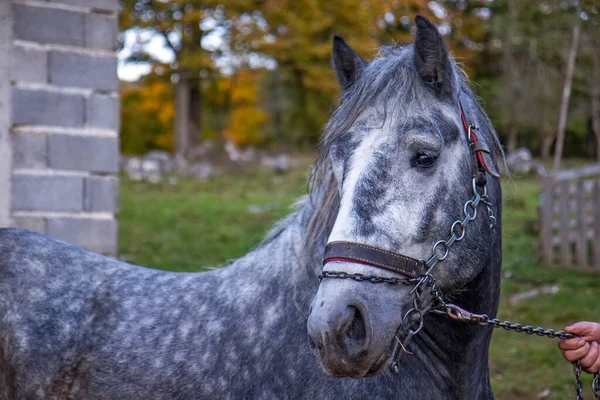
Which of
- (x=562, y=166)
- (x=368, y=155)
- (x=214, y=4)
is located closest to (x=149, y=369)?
(x=368, y=155)

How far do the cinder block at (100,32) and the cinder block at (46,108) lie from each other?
0.49 meters

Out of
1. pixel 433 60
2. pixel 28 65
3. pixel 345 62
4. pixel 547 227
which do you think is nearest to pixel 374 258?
pixel 433 60

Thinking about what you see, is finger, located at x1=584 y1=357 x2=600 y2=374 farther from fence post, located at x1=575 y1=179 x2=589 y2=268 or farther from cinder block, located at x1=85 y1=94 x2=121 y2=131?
fence post, located at x1=575 y1=179 x2=589 y2=268

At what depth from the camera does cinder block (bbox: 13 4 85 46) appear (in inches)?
198

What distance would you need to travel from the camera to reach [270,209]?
13.7m

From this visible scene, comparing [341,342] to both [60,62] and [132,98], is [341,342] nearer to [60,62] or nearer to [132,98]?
[60,62]

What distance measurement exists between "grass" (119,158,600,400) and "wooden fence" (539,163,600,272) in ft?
1.13

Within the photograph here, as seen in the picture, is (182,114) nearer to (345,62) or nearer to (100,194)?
(100,194)

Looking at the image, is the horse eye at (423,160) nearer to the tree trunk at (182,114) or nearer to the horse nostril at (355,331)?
the horse nostril at (355,331)

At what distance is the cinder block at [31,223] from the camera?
4.93 meters

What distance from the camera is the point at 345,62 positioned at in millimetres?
2605

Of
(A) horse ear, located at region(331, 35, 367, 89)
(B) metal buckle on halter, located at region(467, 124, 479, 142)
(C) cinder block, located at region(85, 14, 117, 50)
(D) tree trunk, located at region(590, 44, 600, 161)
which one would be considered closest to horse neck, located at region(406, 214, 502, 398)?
(B) metal buckle on halter, located at region(467, 124, 479, 142)

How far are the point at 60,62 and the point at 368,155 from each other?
150 inches

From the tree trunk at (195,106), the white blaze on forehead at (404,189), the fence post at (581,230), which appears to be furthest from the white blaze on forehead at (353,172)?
the tree trunk at (195,106)
